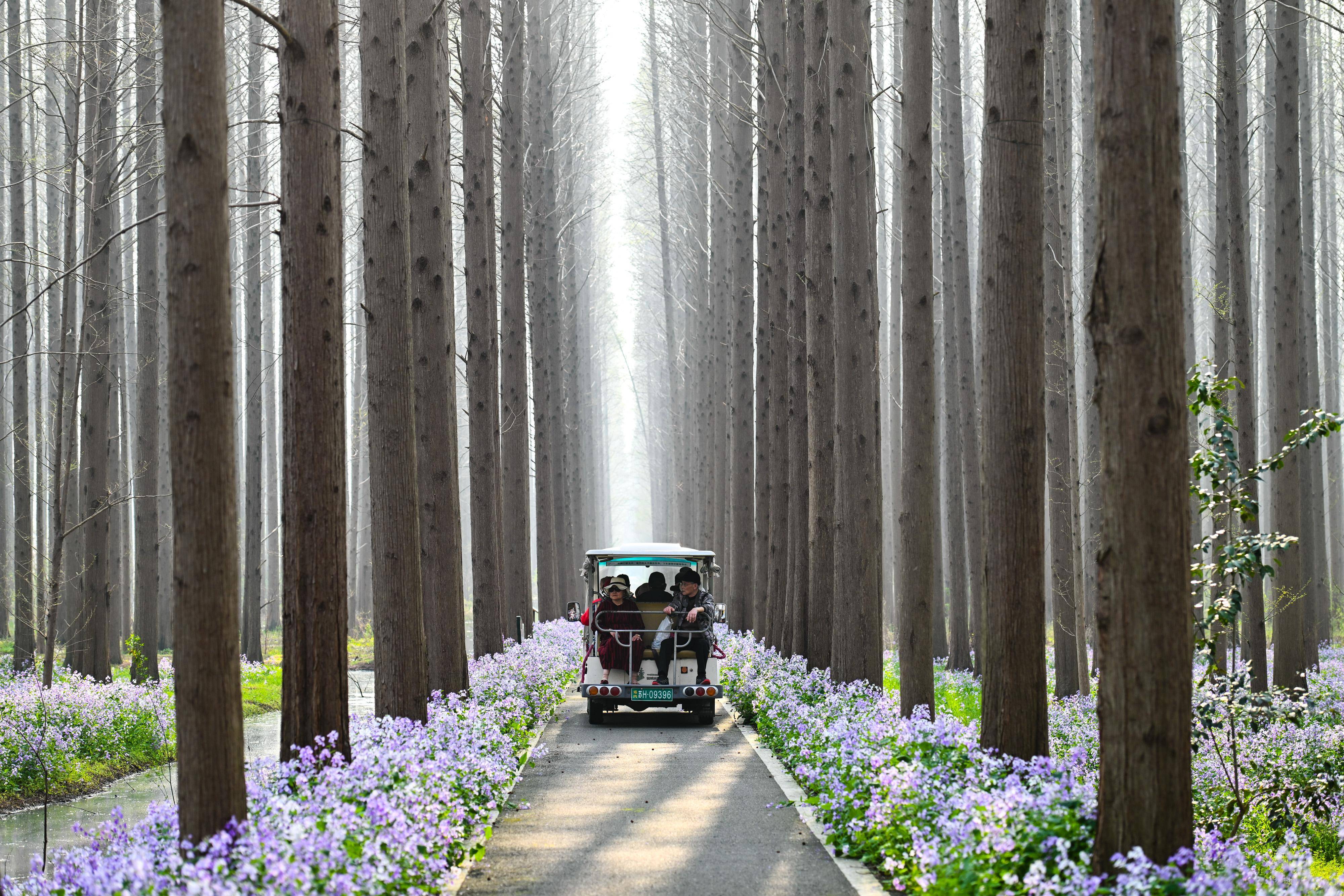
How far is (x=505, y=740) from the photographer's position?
10.3 metres

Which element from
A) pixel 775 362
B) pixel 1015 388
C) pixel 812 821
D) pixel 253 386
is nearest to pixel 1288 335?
pixel 775 362

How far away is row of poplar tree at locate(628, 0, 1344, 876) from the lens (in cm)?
538

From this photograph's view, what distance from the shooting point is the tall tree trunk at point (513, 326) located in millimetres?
22719

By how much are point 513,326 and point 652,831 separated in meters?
15.3

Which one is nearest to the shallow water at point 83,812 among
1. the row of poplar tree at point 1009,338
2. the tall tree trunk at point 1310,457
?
the row of poplar tree at point 1009,338

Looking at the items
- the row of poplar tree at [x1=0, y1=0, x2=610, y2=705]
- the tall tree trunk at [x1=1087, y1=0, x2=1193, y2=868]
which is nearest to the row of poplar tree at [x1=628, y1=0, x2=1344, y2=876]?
the tall tree trunk at [x1=1087, y1=0, x2=1193, y2=868]

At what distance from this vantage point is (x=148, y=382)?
19.1 m

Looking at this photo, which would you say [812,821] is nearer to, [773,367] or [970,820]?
[970,820]

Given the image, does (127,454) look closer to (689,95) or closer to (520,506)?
(520,506)

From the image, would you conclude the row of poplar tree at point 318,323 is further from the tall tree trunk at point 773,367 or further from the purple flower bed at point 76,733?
the tall tree trunk at point 773,367

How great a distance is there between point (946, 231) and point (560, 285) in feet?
46.1

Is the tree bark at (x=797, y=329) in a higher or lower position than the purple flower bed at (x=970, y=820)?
higher

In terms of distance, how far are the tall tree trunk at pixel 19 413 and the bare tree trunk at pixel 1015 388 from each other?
12.5m

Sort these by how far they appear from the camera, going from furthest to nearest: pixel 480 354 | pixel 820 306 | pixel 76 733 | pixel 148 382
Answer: pixel 148 382, pixel 480 354, pixel 820 306, pixel 76 733
